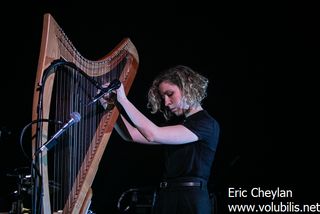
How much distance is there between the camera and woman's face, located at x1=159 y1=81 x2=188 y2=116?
2336 millimetres

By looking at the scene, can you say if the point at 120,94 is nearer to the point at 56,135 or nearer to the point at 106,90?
the point at 106,90

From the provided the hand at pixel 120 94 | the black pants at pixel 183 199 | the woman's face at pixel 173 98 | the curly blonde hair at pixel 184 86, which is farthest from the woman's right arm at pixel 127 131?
the hand at pixel 120 94

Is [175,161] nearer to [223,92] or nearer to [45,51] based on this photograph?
[45,51]

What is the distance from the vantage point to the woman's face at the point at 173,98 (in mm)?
2336

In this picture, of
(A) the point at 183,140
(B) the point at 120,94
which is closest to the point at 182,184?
(A) the point at 183,140

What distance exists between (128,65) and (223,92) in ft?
6.40

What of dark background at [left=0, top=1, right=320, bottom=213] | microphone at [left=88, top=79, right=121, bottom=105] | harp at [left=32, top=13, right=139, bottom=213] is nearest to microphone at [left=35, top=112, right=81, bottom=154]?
harp at [left=32, top=13, right=139, bottom=213]

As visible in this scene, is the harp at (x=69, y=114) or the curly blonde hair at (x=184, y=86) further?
the curly blonde hair at (x=184, y=86)

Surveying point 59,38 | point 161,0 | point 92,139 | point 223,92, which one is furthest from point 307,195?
point 59,38

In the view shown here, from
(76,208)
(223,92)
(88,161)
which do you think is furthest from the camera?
(223,92)

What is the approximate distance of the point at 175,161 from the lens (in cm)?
226

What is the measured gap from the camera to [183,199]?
7.19 feet

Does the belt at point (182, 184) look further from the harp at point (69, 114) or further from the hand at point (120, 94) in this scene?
the hand at point (120, 94)

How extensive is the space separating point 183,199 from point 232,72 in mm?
2283
